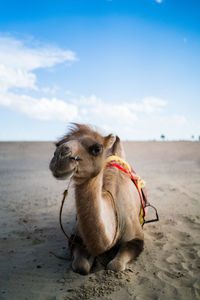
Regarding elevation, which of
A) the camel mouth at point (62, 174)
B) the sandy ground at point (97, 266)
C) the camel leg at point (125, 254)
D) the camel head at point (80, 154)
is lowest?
the sandy ground at point (97, 266)

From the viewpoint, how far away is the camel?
2460 mm

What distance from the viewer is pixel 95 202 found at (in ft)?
8.95

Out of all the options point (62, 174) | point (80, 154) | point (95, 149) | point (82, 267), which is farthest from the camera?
point (82, 267)

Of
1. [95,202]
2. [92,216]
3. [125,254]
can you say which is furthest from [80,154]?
[125,254]

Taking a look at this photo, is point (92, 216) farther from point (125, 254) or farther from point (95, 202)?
point (125, 254)

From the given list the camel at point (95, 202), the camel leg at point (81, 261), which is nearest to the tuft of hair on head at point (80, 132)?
the camel at point (95, 202)

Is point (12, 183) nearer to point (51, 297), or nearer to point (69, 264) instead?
point (69, 264)

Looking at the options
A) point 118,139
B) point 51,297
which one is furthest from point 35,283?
point 118,139

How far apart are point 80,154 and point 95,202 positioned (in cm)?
59

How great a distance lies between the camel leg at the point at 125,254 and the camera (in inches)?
121

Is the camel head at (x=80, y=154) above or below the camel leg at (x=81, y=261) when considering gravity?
above

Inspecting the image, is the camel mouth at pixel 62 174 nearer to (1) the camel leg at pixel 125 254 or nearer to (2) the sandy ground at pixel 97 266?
(2) the sandy ground at pixel 97 266

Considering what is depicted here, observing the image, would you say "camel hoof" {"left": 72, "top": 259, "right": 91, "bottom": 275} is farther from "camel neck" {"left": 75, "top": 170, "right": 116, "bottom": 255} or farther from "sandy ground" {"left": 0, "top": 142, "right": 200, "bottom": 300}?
"camel neck" {"left": 75, "top": 170, "right": 116, "bottom": 255}

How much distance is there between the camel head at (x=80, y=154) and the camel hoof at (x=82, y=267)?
3.73 feet
